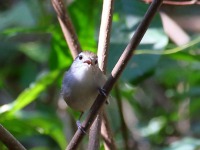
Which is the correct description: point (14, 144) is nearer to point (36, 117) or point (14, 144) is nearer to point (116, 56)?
point (116, 56)

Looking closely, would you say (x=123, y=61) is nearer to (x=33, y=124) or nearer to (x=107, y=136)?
(x=107, y=136)

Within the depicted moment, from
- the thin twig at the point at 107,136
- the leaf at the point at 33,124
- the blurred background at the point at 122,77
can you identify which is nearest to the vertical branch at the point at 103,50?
the thin twig at the point at 107,136

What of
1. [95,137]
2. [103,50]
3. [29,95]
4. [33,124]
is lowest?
[33,124]

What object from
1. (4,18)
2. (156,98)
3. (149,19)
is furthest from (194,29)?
(149,19)

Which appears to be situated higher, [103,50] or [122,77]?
[103,50]

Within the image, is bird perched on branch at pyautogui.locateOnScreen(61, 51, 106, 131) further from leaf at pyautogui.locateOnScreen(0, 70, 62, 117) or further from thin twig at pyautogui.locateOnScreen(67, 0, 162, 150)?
leaf at pyautogui.locateOnScreen(0, 70, 62, 117)

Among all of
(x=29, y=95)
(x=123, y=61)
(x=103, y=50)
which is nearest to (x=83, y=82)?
(x=103, y=50)

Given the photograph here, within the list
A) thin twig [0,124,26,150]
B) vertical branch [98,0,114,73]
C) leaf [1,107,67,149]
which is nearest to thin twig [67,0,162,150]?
thin twig [0,124,26,150]

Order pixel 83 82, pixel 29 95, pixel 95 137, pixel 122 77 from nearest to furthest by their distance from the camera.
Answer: pixel 95 137 → pixel 83 82 → pixel 122 77 → pixel 29 95

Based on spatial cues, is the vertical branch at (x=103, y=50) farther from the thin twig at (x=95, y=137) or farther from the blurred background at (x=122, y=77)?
the blurred background at (x=122, y=77)
